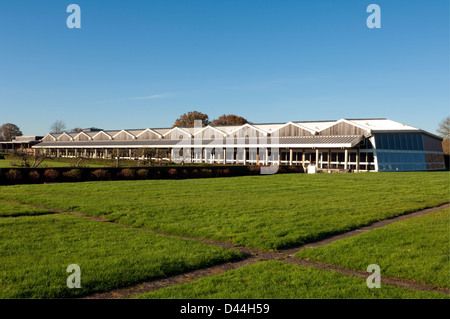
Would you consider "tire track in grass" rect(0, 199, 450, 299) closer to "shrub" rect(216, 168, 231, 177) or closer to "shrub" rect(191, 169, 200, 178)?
"shrub" rect(191, 169, 200, 178)

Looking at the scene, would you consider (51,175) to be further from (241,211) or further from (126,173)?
(241,211)

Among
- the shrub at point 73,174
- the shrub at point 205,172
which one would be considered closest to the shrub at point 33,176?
the shrub at point 73,174

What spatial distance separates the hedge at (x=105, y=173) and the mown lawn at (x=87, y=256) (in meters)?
14.7

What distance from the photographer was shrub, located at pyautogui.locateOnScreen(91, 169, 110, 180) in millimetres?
26284

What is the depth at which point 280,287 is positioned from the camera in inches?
225

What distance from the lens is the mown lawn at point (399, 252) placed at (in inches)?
260

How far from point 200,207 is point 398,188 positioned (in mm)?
13854

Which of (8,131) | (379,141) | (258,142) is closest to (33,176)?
(258,142)

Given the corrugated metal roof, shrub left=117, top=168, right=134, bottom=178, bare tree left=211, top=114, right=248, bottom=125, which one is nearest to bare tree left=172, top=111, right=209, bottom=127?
bare tree left=211, top=114, right=248, bottom=125

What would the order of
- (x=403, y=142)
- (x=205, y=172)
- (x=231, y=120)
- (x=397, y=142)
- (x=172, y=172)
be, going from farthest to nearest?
(x=231, y=120), (x=403, y=142), (x=397, y=142), (x=205, y=172), (x=172, y=172)

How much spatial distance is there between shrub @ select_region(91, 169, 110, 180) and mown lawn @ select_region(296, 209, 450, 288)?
21021mm

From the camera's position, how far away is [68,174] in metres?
25.3

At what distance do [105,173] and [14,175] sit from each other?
585cm

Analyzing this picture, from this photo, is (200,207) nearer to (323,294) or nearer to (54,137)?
(323,294)
